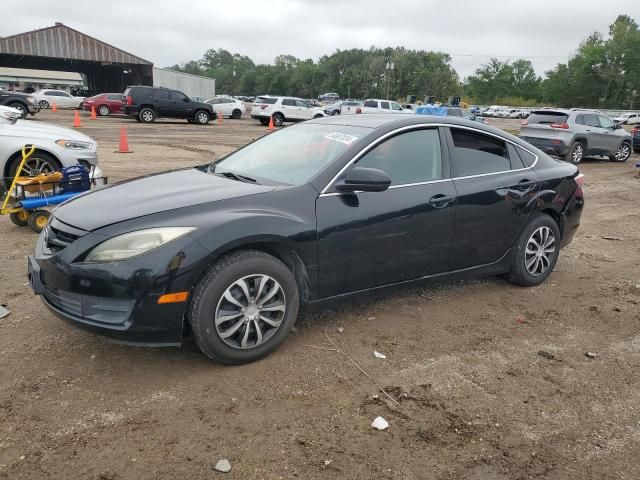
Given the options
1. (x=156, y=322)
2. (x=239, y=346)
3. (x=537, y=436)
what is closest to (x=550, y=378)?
(x=537, y=436)

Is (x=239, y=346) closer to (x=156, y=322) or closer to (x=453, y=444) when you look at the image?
(x=156, y=322)

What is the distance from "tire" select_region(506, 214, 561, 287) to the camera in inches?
192

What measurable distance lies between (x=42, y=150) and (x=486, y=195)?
243 inches

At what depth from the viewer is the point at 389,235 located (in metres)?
3.89

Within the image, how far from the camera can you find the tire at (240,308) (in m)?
3.18

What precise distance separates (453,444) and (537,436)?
19.6 inches

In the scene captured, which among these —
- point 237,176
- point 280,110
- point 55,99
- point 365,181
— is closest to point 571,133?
point 365,181

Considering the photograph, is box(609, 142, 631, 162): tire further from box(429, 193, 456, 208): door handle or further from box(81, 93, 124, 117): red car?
box(81, 93, 124, 117): red car

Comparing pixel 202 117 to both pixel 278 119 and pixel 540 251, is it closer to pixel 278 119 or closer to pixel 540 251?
pixel 278 119

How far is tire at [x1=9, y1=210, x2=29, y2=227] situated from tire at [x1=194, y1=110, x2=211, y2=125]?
886 inches

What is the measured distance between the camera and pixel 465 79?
12912 cm

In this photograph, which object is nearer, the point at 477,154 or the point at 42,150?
the point at 477,154

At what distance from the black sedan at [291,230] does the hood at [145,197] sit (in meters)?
0.02

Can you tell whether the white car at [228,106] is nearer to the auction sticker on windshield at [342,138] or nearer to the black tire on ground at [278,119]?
the black tire on ground at [278,119]
